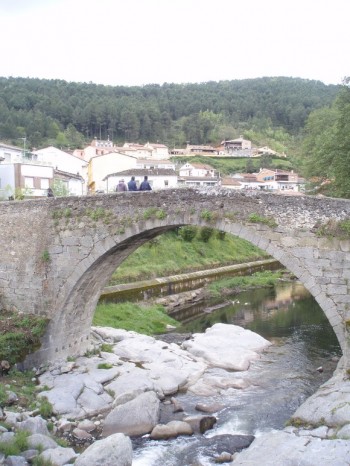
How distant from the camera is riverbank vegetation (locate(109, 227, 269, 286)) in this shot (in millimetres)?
27094

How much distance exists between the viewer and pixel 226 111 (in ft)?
378

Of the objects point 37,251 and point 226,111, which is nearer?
point 37,251

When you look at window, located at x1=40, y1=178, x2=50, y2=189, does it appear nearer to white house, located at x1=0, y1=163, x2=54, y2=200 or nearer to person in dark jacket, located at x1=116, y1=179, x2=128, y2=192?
white house, located at x1=0, y1=163, x2=54, y2=200

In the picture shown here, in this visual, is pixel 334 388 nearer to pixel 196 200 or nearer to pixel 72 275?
pixel 196 200

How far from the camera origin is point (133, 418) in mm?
10852

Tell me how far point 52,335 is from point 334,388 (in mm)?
7989

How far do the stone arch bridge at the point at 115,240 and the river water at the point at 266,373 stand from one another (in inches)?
112

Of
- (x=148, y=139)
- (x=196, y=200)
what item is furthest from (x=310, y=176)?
(x=148, y=139)

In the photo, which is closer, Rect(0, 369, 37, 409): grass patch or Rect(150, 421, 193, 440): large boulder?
Rect(150, 421, 193, 440): large boulder

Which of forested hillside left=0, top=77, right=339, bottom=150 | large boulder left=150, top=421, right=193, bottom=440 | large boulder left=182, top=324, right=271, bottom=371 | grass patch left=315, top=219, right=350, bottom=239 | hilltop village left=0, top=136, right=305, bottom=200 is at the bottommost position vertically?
large boulder left=150, top=421, right=193, bottom=440

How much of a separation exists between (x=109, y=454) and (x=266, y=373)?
22.9ft

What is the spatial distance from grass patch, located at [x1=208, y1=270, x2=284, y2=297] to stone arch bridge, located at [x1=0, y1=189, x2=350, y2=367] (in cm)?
1413

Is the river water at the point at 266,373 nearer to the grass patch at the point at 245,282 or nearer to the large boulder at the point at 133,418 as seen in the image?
the large boulder at the point at 133,418

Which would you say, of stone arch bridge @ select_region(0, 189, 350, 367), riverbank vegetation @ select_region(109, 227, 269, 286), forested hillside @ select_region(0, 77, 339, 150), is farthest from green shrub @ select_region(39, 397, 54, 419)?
forested hillside @ select_region(0, 77, 339, 150)
